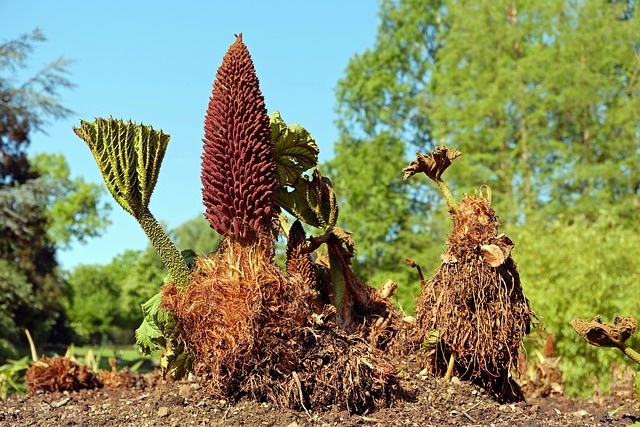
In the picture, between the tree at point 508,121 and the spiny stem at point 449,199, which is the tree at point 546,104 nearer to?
the tree at point 508,121

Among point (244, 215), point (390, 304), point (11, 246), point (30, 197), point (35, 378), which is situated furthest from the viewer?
point (11, 246)

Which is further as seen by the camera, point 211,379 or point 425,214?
point 425,214

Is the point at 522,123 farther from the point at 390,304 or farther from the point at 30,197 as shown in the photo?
the point at 390,304

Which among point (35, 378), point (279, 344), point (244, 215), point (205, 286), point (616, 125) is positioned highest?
point (616, 125)

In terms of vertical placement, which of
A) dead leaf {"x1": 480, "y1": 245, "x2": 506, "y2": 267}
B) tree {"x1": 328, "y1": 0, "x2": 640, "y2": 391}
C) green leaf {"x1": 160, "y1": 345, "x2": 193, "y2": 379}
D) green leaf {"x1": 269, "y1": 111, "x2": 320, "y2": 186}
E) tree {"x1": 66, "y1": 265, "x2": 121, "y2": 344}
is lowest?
green leaf {"x1": 160, "y1": 345, "x2": 193, "y2": 379}

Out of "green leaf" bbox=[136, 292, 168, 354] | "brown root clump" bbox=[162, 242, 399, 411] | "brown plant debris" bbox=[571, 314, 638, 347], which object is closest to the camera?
"brown plant debris" bbox=[571, 314, 638, 347]

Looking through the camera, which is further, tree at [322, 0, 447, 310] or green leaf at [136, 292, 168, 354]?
tree at [322, 0, 447, 310]

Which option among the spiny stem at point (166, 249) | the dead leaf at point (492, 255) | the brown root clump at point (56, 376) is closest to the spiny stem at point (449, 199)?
the dead leaf at point (492, 255)

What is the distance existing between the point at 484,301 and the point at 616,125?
19.3 metres

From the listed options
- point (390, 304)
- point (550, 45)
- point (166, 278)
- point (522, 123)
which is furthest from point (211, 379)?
point (550, 45)

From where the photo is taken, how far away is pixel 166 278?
3434mm

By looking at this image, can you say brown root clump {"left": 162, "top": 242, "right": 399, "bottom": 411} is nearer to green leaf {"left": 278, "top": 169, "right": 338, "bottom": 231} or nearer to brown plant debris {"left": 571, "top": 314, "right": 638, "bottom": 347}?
green leaf {"left": 278, "top": 169, "right": 338, "bottom": 231}

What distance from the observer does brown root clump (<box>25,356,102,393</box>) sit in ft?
14.4

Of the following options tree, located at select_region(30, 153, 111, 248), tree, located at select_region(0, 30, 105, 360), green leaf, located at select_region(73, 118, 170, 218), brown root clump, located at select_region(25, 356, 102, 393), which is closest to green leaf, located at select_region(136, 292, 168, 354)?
green leaf, located at select_region(73, 118, 170, 218)
